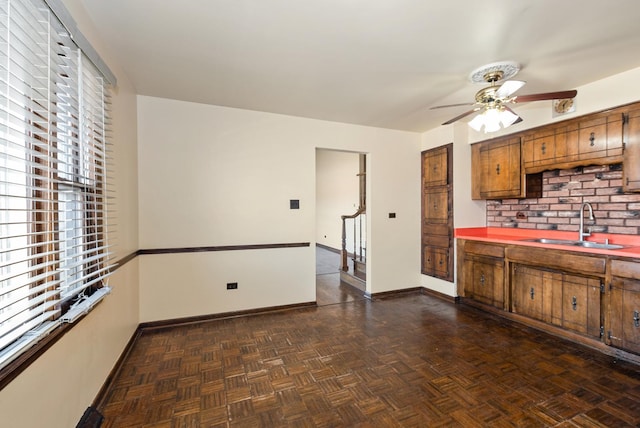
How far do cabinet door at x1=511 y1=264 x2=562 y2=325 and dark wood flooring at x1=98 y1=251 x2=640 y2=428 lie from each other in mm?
202

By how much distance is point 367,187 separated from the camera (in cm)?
412

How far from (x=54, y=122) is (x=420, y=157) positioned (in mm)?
4201

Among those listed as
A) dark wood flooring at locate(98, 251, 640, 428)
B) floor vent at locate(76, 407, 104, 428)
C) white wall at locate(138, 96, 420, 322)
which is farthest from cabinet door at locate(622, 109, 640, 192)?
floor vent at locate(76, 407, 104, 428)

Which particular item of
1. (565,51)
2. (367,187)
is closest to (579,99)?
(565,51)

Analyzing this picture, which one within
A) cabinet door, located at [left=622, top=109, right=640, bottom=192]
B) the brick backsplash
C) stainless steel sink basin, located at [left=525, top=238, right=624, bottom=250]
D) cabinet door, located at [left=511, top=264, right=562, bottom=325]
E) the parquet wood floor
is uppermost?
cabinet door, located at [left=622, top=109, right=640, bottom=192]

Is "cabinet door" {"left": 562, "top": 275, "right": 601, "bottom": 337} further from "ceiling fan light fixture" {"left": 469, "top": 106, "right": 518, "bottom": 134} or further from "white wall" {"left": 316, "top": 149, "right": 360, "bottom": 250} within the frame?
"white wall" {"left": 316, "top": 149, "right": 360, "bottom": 250}

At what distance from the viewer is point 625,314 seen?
2.32m

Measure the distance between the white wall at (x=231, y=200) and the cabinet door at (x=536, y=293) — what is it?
1.63 metres

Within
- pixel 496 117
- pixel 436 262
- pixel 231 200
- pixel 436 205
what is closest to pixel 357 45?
pixel 496 117

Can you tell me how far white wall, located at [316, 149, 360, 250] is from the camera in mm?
7230

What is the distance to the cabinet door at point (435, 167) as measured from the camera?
13.1 ft

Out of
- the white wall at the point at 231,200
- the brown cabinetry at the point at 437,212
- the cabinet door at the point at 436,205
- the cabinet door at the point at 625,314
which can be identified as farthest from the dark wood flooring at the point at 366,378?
the cabinet door at the point at 436,205

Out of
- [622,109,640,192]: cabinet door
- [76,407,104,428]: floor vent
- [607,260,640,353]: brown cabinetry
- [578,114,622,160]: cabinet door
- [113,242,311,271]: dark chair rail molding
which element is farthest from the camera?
[113,242,311,271]: dark chair rail molding

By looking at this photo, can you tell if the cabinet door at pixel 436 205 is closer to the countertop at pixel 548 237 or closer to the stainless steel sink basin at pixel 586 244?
the countertop at pixel 548 237
